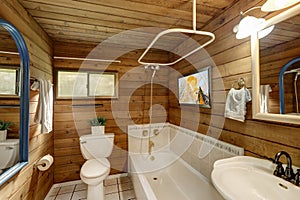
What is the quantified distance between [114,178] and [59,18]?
2.58 metres

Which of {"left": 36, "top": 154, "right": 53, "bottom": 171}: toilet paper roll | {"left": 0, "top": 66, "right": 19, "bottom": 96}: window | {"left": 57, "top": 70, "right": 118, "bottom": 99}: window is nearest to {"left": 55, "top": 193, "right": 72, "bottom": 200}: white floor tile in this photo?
{"left": 36, "top": 154, "right": 53, "bottom": 171}: toilet paper roll

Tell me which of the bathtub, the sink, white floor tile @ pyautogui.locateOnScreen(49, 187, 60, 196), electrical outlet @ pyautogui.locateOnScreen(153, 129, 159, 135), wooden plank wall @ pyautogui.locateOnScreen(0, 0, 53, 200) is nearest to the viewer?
the sink

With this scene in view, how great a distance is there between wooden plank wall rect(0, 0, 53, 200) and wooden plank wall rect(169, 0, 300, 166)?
203cm

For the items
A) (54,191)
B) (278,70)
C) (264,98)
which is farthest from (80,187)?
(278,70)

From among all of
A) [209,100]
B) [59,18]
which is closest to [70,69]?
[59,18]

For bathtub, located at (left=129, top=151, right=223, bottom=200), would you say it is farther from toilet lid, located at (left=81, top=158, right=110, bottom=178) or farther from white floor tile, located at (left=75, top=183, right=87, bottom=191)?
white floor tile, located at (left=75, top=183, right=87, bottom=191)

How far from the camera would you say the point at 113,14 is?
1731 mm

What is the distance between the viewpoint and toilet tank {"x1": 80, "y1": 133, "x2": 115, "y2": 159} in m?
2.32

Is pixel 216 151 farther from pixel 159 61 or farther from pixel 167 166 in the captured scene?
pixel 159 61

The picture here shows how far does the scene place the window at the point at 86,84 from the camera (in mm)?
2518

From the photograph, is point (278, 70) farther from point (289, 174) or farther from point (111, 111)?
point (111, 111)

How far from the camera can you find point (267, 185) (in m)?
1.03

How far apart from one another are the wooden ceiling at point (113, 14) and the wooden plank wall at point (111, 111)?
61cm

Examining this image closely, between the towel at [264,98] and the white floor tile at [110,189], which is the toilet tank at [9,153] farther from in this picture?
the towel at [264,98]
